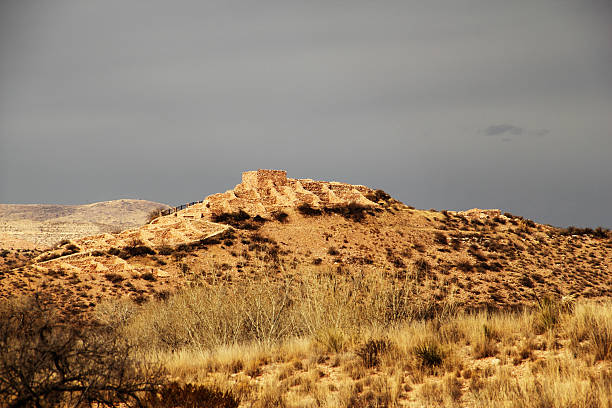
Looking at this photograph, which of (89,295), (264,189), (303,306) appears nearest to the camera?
(303,306)

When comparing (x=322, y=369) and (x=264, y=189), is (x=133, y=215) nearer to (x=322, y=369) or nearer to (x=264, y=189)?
(x=264, y=189)

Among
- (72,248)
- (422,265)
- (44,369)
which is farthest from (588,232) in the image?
(44,369)

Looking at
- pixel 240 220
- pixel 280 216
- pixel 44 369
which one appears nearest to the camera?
pixel 44 369

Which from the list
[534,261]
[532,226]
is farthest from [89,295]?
[532,226]

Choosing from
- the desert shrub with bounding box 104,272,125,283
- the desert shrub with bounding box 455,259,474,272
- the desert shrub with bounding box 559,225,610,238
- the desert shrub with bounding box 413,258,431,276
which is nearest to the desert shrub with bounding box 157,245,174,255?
the desert shrub with bounding box 104,272,125,283

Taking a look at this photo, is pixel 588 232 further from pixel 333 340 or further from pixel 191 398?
pixel 191 398

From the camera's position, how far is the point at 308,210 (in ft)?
135

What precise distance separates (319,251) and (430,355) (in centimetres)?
2670

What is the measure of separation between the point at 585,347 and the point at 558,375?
1.71 metres

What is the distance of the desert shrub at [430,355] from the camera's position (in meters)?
7.96

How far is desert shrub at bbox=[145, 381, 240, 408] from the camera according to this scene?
6.59 m

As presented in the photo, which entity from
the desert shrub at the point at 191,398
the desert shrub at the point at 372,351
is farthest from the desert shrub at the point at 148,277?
the desert shrub at the point at 191,398

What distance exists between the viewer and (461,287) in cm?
2952

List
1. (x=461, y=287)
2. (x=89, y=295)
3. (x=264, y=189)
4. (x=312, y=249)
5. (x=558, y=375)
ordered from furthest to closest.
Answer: (x=264, y=189) < (x=312, y=249) < (x=461, y=287) < (x=89, y=295) < (x=558, y=375)
